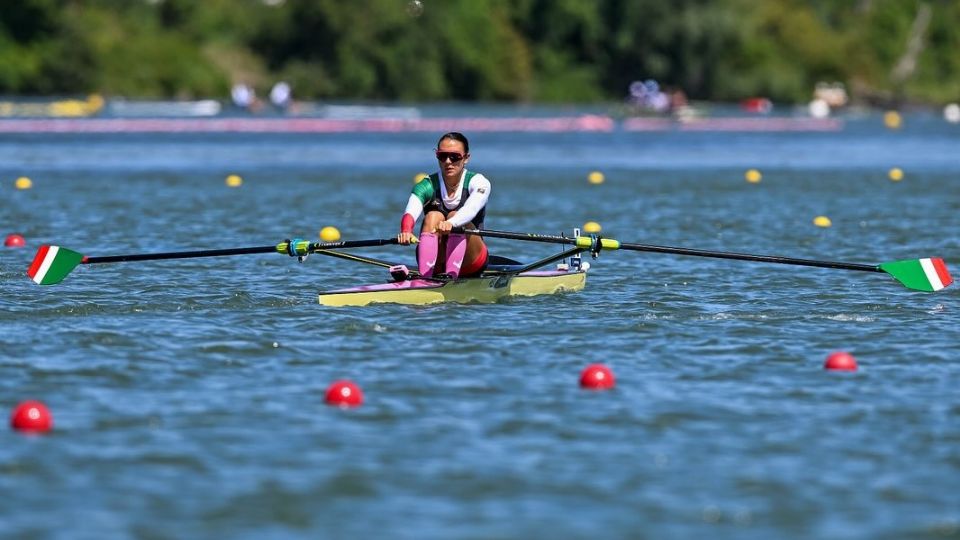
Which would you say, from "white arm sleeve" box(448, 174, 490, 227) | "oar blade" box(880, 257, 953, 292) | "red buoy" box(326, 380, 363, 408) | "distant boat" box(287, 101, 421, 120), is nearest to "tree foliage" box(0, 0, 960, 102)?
"distant boat" box(287, 101, 421, 120)

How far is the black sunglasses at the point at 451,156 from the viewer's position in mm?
14953

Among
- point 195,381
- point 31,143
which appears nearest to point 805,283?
point 195,381

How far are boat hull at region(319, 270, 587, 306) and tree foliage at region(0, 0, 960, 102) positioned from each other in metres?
71.5

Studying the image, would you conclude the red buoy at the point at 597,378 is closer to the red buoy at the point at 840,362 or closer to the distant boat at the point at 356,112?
the red buoy at the point at 840,362

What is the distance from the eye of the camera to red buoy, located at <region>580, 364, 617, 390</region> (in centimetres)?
1130

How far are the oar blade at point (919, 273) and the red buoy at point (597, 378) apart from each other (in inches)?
215

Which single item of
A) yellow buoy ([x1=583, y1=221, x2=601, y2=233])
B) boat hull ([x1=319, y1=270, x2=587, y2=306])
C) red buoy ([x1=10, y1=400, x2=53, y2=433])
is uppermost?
yellow buoy ([x1=583, y1=221, x2=601, y2=233])

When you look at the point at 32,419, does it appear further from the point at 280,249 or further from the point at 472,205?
the point at 472,205

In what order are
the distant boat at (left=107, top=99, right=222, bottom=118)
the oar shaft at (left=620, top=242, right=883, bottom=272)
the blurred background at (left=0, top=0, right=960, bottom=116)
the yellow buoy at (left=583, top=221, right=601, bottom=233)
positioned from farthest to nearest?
the blurred background at (left=0, top=0, right=960, bottom=116) < the distant boat at (left=107, top=99, right=222, bottom=118) < the yellow buoy at (left=583, top=221, right=601, bottom=233) < the oar shaft at (left=620, top=242, right=883, bottom=272)

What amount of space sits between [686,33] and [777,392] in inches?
3117

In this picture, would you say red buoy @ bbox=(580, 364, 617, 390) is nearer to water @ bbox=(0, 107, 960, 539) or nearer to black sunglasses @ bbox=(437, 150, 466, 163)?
water @ bbox=(0, 107, 960, 539)

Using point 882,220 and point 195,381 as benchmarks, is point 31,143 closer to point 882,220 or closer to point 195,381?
point 882,220

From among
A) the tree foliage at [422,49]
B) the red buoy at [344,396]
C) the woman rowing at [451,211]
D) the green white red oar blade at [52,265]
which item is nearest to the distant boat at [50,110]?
the tree foliage at [422,49]

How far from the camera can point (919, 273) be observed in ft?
52.7
